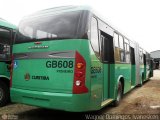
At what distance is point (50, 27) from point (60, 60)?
95 centimetres

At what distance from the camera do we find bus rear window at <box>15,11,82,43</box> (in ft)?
18.8

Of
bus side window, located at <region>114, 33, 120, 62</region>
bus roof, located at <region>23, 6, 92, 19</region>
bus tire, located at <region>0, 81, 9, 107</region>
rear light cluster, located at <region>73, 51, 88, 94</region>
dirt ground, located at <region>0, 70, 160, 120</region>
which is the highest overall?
bus roof, located at <region>23, 6, 92, 19</region>

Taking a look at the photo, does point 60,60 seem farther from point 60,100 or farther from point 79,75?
point 60,100

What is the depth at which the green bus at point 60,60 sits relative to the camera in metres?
5.40

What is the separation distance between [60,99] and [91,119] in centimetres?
156

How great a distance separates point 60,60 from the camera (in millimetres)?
5578

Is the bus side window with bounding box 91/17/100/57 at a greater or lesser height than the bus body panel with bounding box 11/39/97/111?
greater

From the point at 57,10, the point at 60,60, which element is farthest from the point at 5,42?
the point at 60,60

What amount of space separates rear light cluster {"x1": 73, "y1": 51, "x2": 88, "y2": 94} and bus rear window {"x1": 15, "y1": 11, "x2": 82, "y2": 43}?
580 mm

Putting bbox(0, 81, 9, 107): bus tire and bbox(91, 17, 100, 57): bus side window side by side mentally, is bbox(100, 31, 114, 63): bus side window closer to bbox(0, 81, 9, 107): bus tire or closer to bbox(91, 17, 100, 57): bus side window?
bbox(91, 17, 100, 57): bus side window

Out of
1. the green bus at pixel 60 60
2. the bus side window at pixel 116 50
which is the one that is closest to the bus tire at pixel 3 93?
the green bus at pixel 60 60

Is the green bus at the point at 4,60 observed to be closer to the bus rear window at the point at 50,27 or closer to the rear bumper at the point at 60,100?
the bus rear window at the point at 50,27

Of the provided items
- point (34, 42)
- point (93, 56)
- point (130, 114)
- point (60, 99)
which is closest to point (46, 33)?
point (34, 42)

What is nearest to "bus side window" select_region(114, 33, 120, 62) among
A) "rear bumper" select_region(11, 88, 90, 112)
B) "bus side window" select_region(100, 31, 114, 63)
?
"bus side window" select_region(100, 31, 114, 63)
